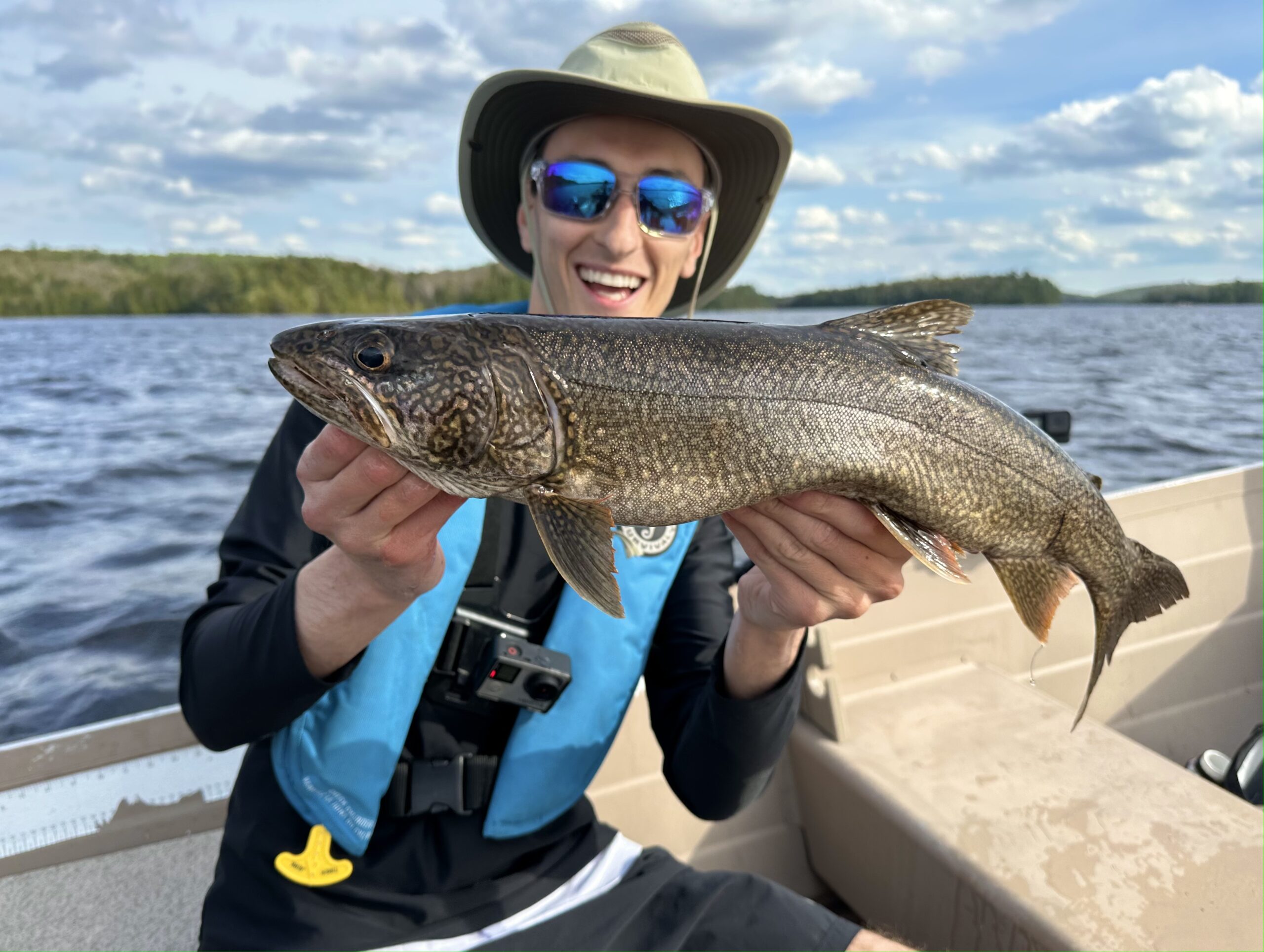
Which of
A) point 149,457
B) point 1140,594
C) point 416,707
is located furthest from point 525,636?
point 149,457

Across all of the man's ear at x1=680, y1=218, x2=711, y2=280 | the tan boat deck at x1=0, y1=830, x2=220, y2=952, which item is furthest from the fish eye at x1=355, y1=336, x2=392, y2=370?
the tan boat deck at x1=0, y1=830, x2=220, y2=952

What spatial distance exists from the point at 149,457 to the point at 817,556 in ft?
53.4

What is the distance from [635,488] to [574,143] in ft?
6.61

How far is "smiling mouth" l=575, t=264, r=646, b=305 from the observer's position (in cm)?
349

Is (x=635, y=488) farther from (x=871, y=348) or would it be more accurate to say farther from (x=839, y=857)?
(x=839, y=857)

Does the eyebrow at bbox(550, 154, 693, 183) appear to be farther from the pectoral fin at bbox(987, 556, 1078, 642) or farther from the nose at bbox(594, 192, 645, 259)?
the pectoral fin at bbox(987, 556, 1078, 642)

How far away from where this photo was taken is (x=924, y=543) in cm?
236

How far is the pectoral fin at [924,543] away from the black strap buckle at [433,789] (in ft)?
5.66

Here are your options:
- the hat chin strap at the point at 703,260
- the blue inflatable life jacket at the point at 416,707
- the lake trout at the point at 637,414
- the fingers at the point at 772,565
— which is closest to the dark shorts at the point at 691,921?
the blue inflatable life jacket at the point at 416,707

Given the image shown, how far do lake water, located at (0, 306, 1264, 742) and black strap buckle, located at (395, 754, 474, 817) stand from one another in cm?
244

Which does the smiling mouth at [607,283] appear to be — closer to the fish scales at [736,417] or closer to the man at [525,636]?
the man at [525,636]

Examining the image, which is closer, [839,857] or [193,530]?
[839,857]

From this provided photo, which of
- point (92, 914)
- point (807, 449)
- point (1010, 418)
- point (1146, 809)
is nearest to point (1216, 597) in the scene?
point (1146, 809)

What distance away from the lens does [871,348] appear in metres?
2.31
